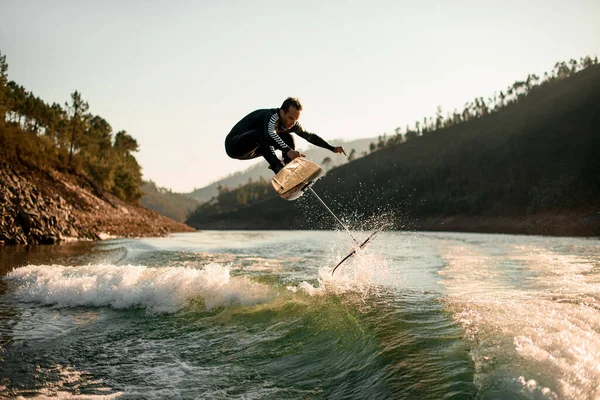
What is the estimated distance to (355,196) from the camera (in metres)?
135

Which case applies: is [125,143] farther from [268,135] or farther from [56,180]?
[268,135]

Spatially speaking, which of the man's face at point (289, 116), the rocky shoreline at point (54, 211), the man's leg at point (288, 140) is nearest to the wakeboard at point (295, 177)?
the man's leg at point (288, 140)

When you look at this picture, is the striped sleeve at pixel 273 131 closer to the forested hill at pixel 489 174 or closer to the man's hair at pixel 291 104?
the man's hair at pixel 291 104

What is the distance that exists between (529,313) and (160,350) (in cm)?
472

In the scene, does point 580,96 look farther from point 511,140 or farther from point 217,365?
point 217,365

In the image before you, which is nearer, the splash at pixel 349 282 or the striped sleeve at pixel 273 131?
the striped sleeve at pixel 273 131

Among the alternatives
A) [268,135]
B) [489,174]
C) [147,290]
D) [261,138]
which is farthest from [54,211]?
[489,174]

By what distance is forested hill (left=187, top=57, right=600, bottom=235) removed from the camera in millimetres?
78688

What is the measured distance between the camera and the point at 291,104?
28.3 ft

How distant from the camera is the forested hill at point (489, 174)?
7869 centimetres

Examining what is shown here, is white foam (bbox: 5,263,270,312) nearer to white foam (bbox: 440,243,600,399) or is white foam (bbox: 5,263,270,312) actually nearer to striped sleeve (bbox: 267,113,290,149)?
striped sleeve (bbox: 267,113,290,149)

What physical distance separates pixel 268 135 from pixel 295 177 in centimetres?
100

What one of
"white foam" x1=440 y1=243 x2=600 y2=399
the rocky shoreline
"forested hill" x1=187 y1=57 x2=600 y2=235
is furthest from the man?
"forested hill" x1=187 y1=57 x2=600 y2=235

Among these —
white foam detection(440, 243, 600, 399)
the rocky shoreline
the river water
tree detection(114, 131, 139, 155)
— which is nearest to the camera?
white foam detection(440, 243, 600, 399)
